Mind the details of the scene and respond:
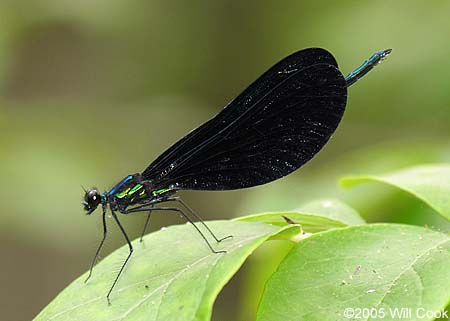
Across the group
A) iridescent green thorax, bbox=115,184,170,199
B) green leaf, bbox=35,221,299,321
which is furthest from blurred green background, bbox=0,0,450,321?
green leaf, bbox=35,221,299,321

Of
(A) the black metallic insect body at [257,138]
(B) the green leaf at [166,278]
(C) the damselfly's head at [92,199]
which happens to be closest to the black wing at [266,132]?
(A) the black metallic insect body at [257,138]

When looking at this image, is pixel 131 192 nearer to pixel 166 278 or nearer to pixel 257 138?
pixel 257 138

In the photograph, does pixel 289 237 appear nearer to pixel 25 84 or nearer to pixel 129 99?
pixel 129 99

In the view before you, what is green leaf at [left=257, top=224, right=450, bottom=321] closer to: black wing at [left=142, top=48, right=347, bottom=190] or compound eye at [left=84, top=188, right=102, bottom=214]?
black wing at [left=142, top=48, right=347, bottom=190]

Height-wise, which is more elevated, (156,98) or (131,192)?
(156,98)

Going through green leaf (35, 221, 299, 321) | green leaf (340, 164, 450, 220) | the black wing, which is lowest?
green leaf (340, 164, 450, 220)

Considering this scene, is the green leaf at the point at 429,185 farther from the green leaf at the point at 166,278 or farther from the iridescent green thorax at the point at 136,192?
the iridescent green thorax at the point at 136,192

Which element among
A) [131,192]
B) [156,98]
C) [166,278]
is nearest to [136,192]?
[131,192]
